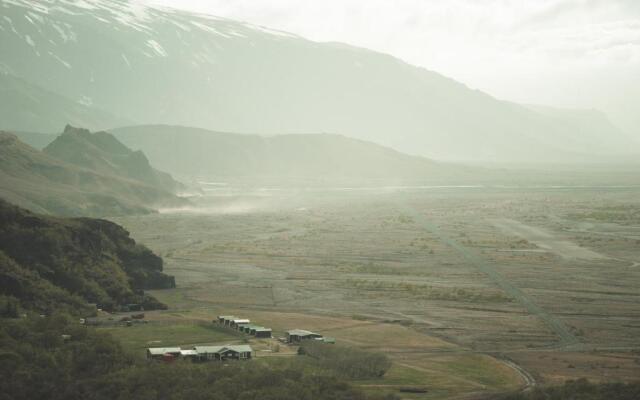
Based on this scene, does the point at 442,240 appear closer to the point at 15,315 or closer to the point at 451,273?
the point at 451,273

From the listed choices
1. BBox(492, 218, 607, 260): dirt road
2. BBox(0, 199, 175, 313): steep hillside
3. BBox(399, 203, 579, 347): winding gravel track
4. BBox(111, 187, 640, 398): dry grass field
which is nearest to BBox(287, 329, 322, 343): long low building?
BBox(111, 187, 640, 398): dry grass field

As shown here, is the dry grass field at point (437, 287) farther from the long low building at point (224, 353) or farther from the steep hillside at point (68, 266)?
the steep hillside at point (68, 266)

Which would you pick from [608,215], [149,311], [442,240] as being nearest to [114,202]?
[442,240]

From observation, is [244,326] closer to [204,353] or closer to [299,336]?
[299,336]

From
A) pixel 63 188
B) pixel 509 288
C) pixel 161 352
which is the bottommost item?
pixel 161 352

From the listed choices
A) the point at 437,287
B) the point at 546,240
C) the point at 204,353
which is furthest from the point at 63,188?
the point at 204,353

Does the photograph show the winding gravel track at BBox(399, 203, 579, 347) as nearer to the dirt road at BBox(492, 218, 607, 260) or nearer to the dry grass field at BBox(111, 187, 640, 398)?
the dry grass field at BBox(111, 187, 640, 398)

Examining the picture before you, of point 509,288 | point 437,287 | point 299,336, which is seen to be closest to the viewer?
point 299,336
